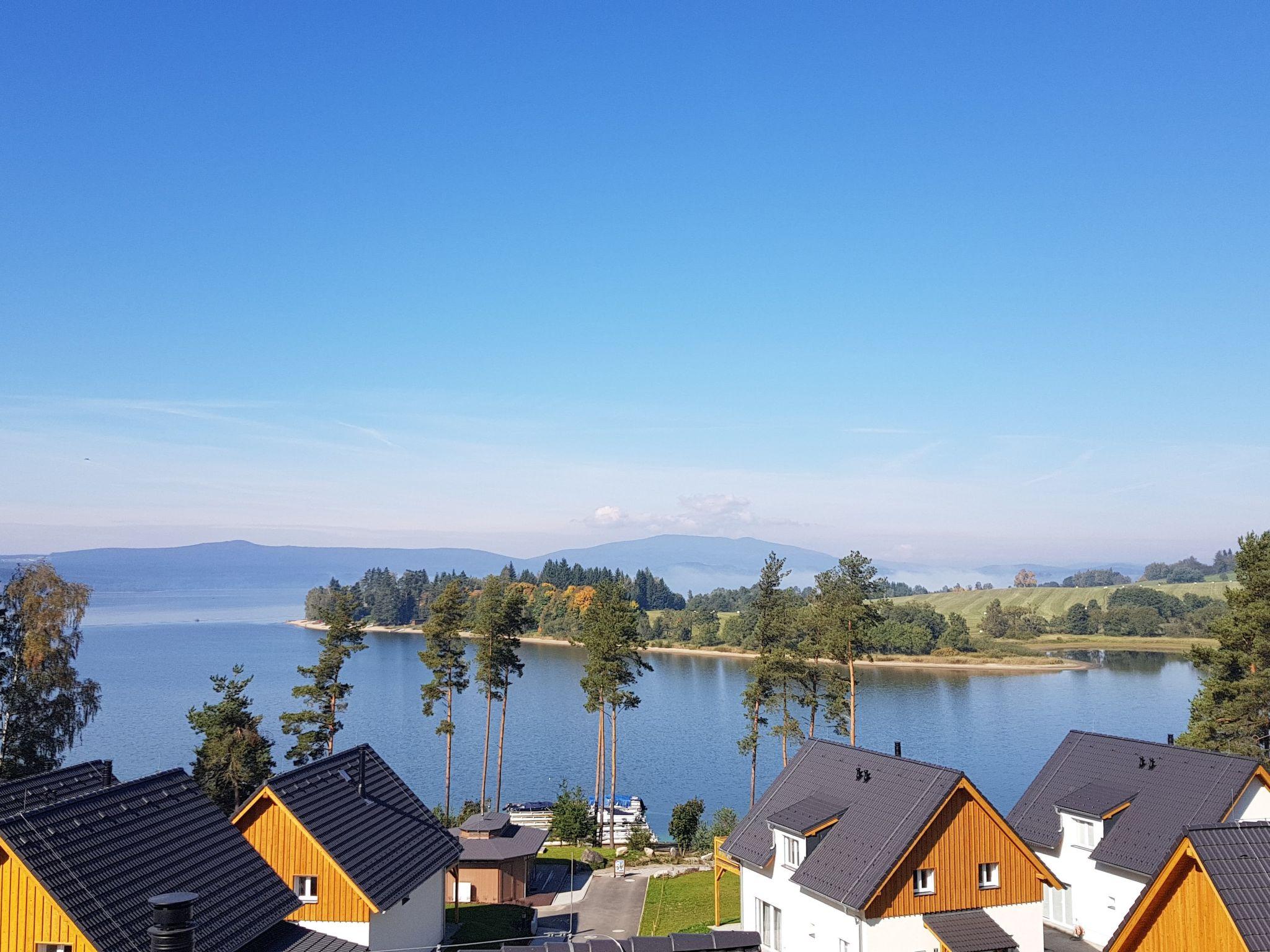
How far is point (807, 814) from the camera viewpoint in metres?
22.4

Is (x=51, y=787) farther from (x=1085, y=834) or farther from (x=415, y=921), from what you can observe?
(x=1085, y=834)

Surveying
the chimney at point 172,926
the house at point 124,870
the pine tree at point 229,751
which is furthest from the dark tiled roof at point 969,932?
the pine tree at point 229,751

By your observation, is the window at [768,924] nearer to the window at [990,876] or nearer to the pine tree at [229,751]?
the window at [990,876]

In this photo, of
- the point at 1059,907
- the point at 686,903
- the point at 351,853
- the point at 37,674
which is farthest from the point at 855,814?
the point at 37,674

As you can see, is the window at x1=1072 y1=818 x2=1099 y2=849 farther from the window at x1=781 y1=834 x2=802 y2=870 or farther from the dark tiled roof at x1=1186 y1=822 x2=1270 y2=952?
the dark tiled roof at x1=1186 y1=822 x2=1270 y2=952

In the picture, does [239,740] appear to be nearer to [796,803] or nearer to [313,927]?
[313,927]

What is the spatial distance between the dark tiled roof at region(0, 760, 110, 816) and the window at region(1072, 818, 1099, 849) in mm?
22597

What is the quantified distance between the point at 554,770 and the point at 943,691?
4446 cm

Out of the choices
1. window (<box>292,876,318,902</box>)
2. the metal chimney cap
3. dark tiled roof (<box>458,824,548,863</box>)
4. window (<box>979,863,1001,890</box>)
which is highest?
the metal chimney cap

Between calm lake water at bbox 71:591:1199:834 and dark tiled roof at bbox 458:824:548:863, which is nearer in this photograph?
dark tiled roof at bbox 458:824:548:863

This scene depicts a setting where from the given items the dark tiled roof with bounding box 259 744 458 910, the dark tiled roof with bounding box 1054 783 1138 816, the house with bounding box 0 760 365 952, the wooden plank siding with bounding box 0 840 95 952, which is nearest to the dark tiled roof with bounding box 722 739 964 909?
the dark tiled roof with bounding box 1054 783 1138 816

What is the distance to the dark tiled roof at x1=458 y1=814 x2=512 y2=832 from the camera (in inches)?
1211

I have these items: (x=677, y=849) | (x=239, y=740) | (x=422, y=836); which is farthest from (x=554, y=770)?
(x=422, y=836)

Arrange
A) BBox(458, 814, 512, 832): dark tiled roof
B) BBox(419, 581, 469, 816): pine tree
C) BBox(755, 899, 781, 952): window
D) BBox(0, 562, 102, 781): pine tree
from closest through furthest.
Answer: BBox(755, 899, 781, 952): window < BBox(458, 814, 512, 832): dark tiled roof < BBox(0, 562, 102, 781): pine tree < BBox(419, 581, 469, 816): pine tree
